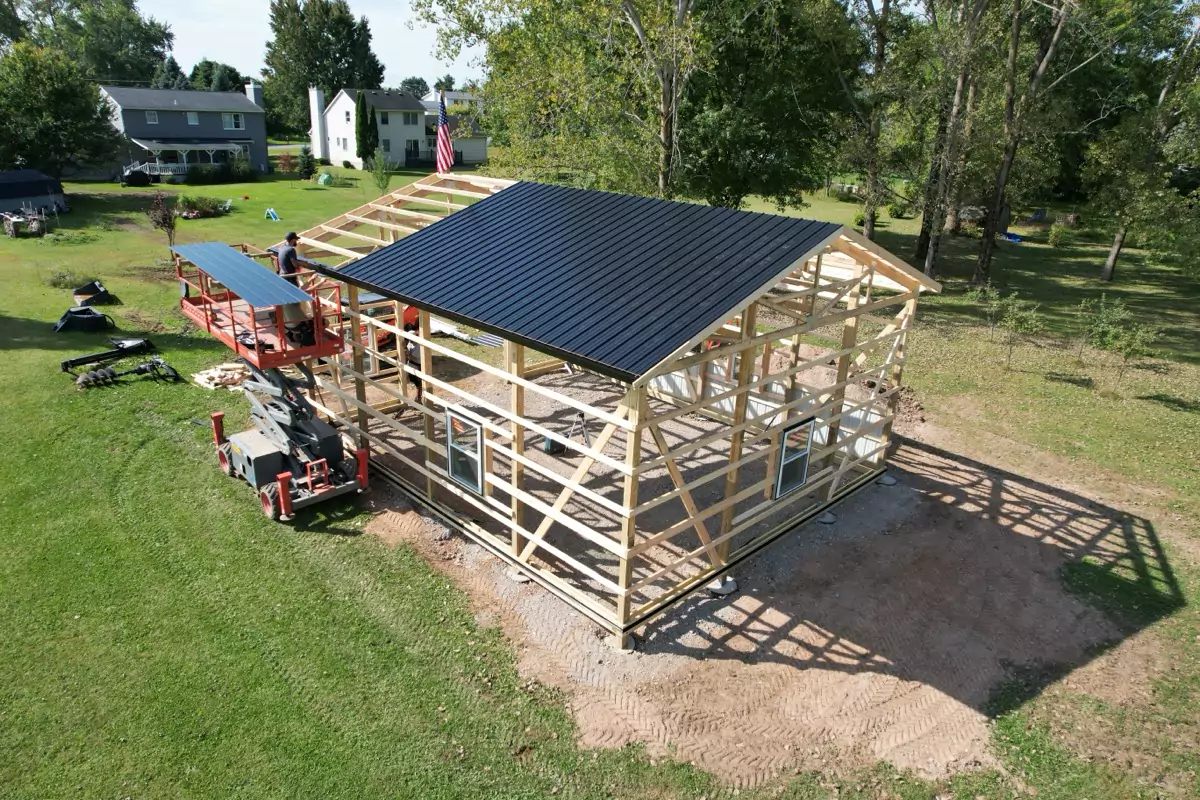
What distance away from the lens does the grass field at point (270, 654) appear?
8469mm

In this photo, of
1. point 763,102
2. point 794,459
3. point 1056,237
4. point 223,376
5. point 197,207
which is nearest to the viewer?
point 794,459

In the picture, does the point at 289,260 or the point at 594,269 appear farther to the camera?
the point at 289,260

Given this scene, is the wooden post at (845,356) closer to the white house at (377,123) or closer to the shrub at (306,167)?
the shrub at (306,167)

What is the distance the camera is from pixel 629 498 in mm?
9945

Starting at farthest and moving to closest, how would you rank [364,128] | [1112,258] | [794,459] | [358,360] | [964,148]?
[364,128]
[1112,258]
[964,148]
[358,360]
[794,459]

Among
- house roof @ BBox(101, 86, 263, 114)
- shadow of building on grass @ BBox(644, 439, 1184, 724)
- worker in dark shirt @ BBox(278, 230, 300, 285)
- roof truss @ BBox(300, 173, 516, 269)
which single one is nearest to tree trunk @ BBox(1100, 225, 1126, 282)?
shadow of building on grass @ BBox(644, 439, 1184, 724)

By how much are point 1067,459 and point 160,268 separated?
32.2 meters

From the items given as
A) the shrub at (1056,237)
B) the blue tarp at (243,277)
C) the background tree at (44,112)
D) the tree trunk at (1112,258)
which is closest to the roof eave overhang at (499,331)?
the blue tarp at (243,277)

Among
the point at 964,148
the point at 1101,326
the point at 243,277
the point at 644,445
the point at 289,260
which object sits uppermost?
the point at 964,148

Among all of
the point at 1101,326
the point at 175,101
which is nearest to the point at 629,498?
the point at 1101,326

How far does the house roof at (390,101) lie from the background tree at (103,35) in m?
36.6

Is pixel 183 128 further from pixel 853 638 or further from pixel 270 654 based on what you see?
pixel 853 638

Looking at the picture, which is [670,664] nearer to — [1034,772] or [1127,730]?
[1034,772]

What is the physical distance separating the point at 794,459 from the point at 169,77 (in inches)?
4552
